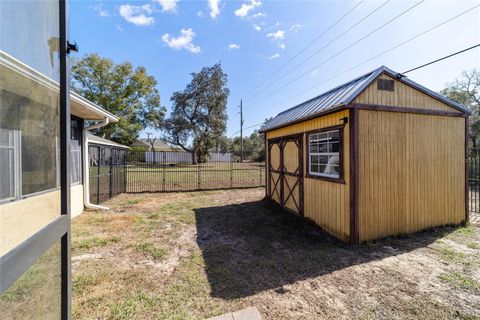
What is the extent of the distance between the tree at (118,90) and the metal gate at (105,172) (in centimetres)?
1444

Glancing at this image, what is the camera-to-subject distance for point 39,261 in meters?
1.32

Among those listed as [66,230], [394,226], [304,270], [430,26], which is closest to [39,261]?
[66,230]

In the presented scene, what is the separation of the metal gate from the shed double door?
21.2 feet

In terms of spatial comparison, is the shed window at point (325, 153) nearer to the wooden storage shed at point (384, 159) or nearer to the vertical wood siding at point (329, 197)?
the wooden storage shed at point (384, 159)

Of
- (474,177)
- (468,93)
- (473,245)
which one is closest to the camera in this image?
(473,245)

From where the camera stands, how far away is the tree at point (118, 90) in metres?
24.0

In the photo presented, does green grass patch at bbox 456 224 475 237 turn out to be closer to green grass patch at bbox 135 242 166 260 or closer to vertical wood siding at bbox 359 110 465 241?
vertical wood siding at bbox 359 110 465 241

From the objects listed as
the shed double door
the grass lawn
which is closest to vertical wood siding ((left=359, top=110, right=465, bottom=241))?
the grass lawn

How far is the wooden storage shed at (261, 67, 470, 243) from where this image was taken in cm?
466

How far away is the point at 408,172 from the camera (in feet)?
16.8

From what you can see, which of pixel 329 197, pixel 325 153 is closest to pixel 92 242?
pixel 329 197

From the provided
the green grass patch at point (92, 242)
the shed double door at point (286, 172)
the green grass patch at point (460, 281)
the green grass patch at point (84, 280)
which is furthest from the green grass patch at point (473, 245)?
the green grass patch at point (92, 242)

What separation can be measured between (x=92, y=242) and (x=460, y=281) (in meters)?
6.46

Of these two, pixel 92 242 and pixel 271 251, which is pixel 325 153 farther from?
pixel 92 242
